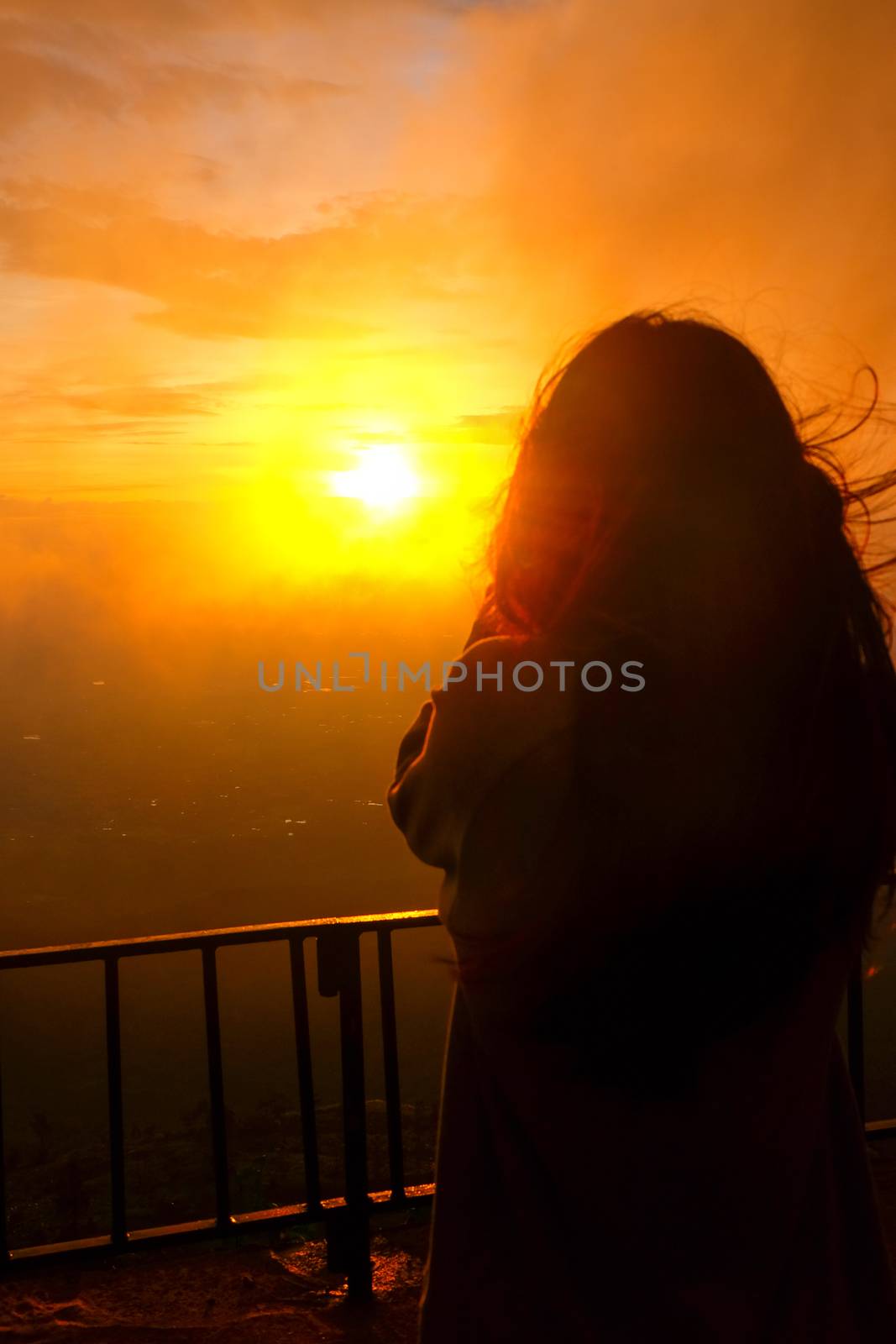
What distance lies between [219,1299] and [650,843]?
290 centimetres

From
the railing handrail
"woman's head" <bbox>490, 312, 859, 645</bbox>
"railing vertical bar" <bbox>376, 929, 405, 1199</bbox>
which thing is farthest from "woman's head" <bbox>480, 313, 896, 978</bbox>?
"railing vertical bar" <bbox>376, 929, 405, 1199</bbox>

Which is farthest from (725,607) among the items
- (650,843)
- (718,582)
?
(650,843)

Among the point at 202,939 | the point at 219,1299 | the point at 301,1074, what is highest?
the point at 202,939

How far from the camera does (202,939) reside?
3141 mm

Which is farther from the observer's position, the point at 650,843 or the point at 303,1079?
the point at 303,1079

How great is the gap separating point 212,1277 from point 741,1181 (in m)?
2.69

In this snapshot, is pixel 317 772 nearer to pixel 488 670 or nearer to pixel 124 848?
pixel 124 848

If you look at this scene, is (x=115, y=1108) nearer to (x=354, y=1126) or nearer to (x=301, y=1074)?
(x=301, y=1074)

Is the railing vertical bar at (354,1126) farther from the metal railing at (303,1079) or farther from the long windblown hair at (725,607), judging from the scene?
the long windblown hair at (725,607)

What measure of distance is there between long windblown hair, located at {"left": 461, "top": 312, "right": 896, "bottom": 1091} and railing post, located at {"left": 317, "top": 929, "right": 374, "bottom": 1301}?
2.10 m

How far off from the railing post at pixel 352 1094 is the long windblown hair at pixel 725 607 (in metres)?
2.10

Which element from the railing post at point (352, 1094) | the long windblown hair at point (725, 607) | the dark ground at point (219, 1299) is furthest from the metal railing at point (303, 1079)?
the long windblown hair at point (725, 607)

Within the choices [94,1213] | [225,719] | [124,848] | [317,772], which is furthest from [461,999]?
[225,719]

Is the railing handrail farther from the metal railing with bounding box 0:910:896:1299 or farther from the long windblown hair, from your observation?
the long windblown hair
